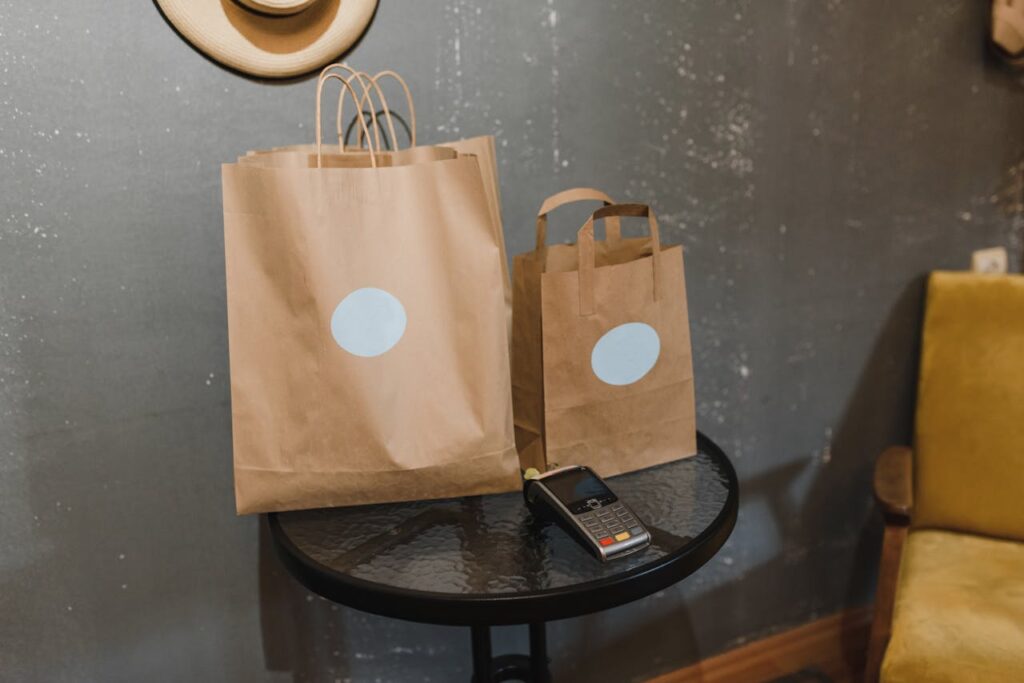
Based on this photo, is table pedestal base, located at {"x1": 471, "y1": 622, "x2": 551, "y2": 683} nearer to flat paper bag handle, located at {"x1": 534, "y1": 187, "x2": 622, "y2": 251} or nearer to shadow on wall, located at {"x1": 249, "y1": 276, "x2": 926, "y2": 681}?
shadow on wall, located at {"x1": 249, "y1": 276, "x2": 926, "y2": 681}

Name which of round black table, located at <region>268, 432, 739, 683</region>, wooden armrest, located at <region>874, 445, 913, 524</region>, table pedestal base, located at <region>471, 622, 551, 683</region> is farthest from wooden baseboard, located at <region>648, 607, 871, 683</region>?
round black table, located at <region>268, 432, 739, 683</region>

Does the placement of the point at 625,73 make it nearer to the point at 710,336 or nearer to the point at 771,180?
the point at 771,180

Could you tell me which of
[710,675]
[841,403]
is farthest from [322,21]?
[710,675]

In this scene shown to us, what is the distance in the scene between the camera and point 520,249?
1440mm

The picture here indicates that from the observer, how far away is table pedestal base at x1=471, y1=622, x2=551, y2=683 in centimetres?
114

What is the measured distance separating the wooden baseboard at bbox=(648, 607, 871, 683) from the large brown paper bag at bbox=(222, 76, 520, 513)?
1.06 meters

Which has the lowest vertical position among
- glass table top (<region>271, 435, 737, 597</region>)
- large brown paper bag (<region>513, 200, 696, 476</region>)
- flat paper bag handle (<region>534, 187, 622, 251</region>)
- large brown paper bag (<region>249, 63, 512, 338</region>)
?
glass table top (<region>271, 435, 737, 597</region>)

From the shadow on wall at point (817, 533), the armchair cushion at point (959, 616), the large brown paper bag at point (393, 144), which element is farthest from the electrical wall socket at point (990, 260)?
the large brown paper bag at point (393, 144)

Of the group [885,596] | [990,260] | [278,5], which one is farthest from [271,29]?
[990,260]

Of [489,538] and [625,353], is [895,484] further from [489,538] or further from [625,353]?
[489,538]

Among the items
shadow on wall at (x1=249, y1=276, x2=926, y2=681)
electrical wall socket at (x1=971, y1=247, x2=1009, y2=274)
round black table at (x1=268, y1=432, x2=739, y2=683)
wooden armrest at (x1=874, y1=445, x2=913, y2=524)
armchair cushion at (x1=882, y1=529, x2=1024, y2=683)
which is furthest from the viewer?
electrical wall socket at (x1=971, y1=247, x2=1009, y2=274)

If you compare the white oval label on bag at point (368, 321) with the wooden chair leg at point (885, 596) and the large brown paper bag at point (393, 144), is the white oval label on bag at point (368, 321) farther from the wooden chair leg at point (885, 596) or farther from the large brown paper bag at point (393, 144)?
the wooden chair leg at point (885, 596)

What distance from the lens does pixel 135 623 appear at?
1331 mm

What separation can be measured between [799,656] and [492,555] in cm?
126
